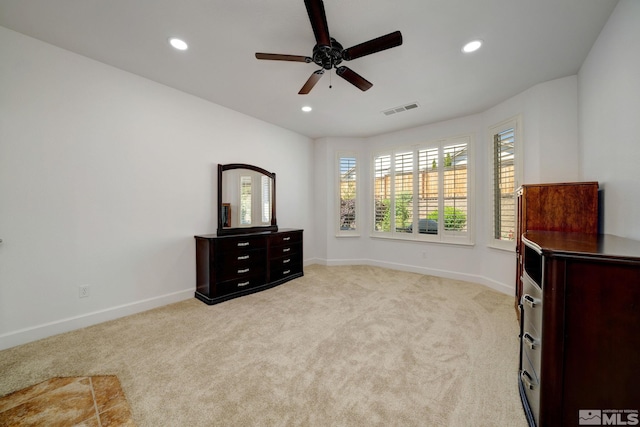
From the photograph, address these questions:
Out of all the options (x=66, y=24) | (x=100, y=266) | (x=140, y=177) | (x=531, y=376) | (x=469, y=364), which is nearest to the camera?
(x=531, y=376)

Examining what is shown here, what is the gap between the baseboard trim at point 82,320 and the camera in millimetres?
2197

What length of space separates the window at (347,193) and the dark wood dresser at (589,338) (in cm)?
416

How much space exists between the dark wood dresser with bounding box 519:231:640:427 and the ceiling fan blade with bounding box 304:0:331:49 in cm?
194

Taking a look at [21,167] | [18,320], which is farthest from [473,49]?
[18,320]

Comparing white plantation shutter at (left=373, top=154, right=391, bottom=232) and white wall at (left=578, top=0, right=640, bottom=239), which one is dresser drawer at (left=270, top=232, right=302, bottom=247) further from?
white wall at (left=578, top=0, right=640, bottom=239)

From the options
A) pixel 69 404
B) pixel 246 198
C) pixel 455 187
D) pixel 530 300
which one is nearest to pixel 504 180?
pixel 455 187

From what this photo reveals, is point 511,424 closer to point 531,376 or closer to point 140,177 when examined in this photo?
point 531,376

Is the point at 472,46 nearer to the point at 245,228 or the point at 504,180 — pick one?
the point at 504,180

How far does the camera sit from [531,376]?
4.47 ft

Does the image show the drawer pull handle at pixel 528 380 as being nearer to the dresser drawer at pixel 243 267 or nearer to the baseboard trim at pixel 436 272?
the baseboard trim at pixel 436 272

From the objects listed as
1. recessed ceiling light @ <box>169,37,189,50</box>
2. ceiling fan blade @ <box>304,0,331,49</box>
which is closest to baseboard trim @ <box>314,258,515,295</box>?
ceiling fan blade @ <box>304,0,331,49</box>

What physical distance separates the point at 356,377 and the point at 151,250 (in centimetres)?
282

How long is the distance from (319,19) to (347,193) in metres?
3.80

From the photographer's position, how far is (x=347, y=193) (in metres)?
5.34
